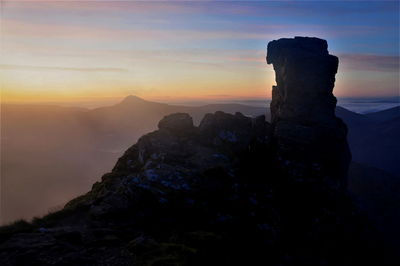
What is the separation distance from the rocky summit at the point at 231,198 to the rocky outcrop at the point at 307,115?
189 millimetres

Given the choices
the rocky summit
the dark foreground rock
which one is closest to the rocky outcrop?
the rocky summit

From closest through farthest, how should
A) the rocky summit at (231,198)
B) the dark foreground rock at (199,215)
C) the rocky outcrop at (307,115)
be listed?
the dark foreground rock at (199,215)
the rocky summit at (231,198)
the rocky outcrop at (307,115)

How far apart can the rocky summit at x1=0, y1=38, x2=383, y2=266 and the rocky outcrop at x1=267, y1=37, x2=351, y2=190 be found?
189 mm

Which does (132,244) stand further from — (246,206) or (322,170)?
(322,170)

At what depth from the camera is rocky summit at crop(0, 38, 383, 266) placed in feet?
76.7

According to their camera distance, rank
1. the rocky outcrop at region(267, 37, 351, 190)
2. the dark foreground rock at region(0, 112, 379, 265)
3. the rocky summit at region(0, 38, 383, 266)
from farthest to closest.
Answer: the rocky outcrop at region(267, 37, 351, 190)
the rocky summit at region(0, 38, 383, 266)
the dark foreground rock at region(0, 112, 379, 265)

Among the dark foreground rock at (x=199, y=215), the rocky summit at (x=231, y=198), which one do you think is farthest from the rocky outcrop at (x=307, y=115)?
the dark foreground rock at (x=199, y=215)

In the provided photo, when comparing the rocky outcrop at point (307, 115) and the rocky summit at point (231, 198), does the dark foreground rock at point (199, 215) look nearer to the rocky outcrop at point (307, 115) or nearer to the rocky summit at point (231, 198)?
the rocky summit at point (231, 198)

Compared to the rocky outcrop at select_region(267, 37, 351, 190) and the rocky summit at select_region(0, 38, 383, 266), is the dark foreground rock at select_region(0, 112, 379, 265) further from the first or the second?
the rocky outcrop at select_region(267, 37, 351, 190)

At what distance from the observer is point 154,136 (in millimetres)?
46938

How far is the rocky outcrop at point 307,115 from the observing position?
52.2 metres

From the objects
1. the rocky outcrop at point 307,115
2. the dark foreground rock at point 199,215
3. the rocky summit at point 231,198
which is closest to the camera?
the dark foreground rock at point 199,215

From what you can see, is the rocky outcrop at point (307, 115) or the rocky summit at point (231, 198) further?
the rocky outcrop at point (307, 115)

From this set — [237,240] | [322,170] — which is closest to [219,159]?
[237,240]
